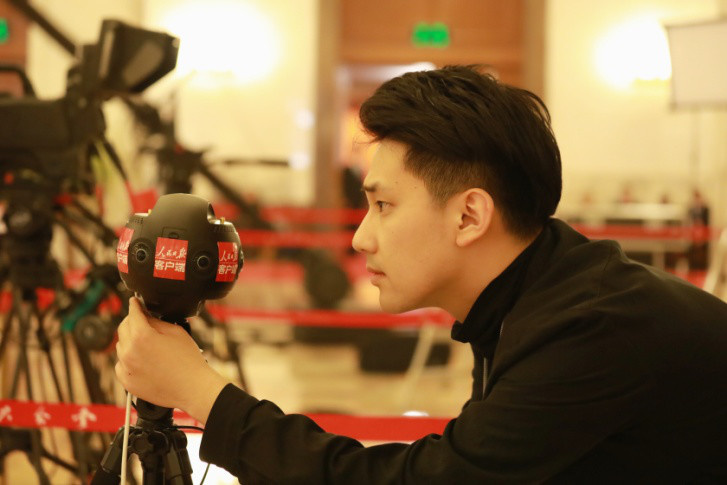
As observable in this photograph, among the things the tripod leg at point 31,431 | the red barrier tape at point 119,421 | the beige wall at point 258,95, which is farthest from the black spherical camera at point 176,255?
the beige wall at point 258,95

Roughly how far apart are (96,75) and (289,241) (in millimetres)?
3817

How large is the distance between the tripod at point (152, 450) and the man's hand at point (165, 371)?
0.14ft

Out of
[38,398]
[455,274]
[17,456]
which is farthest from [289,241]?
[455,274]

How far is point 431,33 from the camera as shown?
8492 mm

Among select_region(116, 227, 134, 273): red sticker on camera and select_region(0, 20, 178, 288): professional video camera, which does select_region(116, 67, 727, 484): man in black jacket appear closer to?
select_region(116, 227, 134, 273): red sticker on camera

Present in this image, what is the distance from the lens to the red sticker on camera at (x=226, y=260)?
100 cm

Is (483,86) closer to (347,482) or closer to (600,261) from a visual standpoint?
(600,261)

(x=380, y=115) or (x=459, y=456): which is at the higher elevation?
(x=380, y=115)

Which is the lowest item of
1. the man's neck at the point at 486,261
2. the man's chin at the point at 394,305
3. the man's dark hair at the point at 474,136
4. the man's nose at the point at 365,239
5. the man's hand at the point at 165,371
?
the man's hand at the point at 165,371

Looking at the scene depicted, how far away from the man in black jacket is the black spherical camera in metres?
0.04

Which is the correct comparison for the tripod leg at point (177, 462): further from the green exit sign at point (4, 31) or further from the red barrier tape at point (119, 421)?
the green exit sign at point (4, 31)

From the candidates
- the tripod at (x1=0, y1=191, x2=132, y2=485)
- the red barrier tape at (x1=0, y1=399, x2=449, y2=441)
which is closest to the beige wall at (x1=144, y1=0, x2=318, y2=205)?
the tripod at (x1=0, y1=191, x2=132, y2=485)

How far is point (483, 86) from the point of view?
102 centimetres

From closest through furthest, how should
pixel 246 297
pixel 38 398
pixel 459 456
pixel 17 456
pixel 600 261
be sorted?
pixel 459 456 → pixel 600 261 → pixel 17 456 → pixel 38 398 → pixel 246 297
